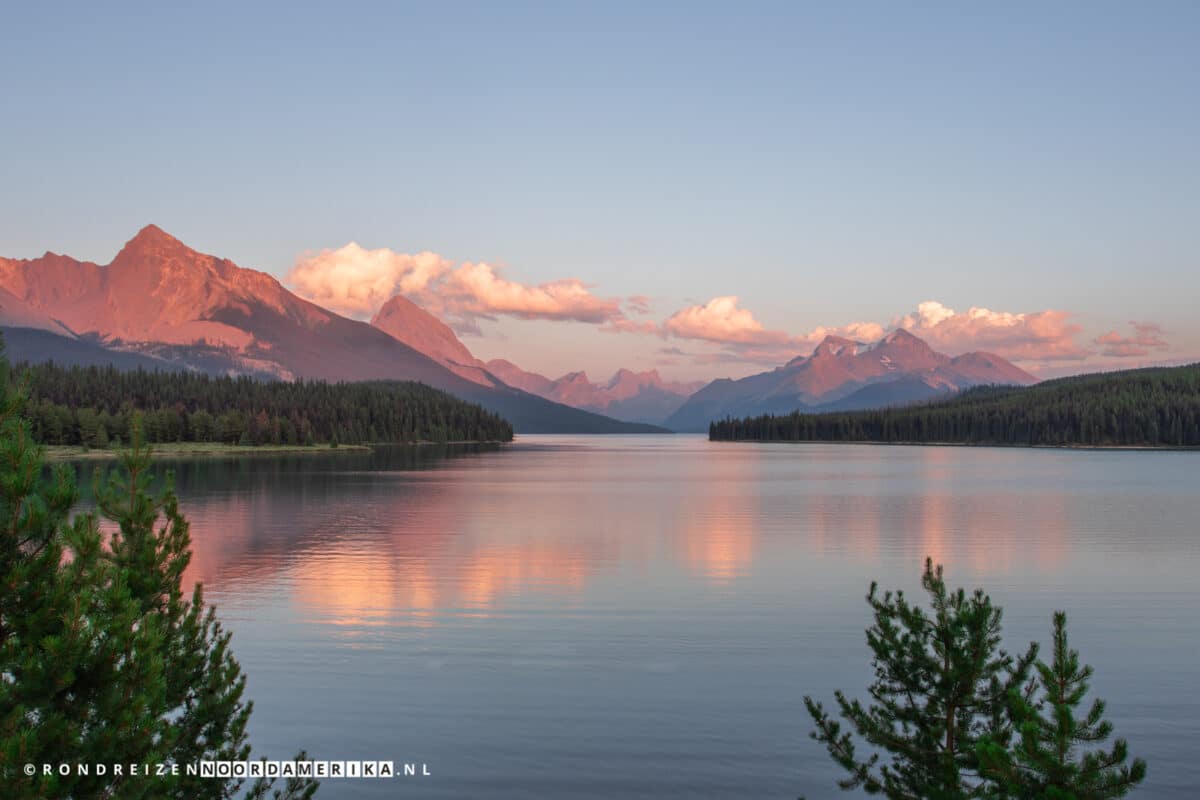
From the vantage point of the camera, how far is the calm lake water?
19.4m

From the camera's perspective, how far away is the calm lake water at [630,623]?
19422mm

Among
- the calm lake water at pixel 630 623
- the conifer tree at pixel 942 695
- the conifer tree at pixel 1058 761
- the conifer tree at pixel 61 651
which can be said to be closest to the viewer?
the conifer tree at pixel 61 651

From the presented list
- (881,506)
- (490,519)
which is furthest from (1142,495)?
(490,519)

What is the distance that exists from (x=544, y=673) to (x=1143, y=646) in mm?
19605

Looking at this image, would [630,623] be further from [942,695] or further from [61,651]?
[61,651]

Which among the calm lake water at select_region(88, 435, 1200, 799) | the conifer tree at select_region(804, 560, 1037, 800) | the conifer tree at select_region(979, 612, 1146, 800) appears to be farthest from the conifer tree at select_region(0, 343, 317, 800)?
the conifer tree at select_region(804, 560, 1037, 800)

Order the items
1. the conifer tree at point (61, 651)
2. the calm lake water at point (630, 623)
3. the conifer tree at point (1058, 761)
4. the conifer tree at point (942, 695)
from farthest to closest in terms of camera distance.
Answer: the calm lake water at point (630, 623)
the conifer tree at point (942, 695)
the conifer tree at point (1058, 761)
the conifer tree at point (61, 651)

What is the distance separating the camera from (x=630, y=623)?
1267 inches

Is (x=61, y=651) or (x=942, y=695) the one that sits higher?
(x=61, y=651)

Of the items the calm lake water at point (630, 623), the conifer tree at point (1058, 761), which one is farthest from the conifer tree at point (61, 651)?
the conifer tree at point (1058, 761)

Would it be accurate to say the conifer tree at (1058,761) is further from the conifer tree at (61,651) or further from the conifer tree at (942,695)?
the conifer tree at (61,651)

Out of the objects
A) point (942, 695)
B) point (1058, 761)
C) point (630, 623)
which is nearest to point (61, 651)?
point (1058, 761)

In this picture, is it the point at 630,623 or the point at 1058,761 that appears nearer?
the point at 1058,761

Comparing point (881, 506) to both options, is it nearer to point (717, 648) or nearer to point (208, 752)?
point (717, 648)
